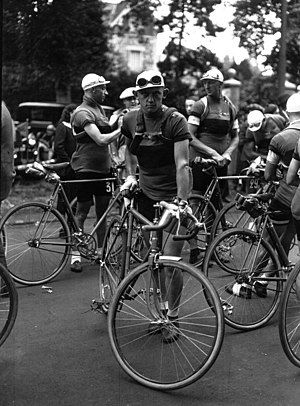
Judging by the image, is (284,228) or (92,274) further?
(92,274)

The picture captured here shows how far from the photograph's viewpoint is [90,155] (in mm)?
6223

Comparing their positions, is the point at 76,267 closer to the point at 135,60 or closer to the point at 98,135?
the point at 98,135

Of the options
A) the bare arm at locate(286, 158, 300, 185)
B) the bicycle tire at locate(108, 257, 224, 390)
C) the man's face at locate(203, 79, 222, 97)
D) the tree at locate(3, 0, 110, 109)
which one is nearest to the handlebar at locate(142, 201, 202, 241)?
the bicycle tire at locate(108, 257, 224, 390)

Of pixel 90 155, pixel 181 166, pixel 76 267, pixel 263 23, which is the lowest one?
pixel 76 267

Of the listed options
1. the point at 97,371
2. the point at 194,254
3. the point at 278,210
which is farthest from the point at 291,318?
the point at 194,254

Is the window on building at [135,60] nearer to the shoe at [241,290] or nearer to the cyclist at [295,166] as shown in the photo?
the cyclist at [295,166]

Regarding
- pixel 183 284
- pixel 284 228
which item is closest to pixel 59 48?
pixel 284 228

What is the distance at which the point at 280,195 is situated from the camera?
501cm

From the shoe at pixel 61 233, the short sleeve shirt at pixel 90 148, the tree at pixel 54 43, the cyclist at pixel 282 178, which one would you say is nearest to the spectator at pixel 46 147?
the tree at pixel 54 43

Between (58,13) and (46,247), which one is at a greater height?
(58,13)

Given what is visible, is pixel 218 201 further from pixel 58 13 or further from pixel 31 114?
pixel 31 114

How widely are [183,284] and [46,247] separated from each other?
243 cm

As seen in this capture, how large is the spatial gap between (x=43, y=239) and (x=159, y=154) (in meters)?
1.89

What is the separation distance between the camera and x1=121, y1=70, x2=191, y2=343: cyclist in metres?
4.23
